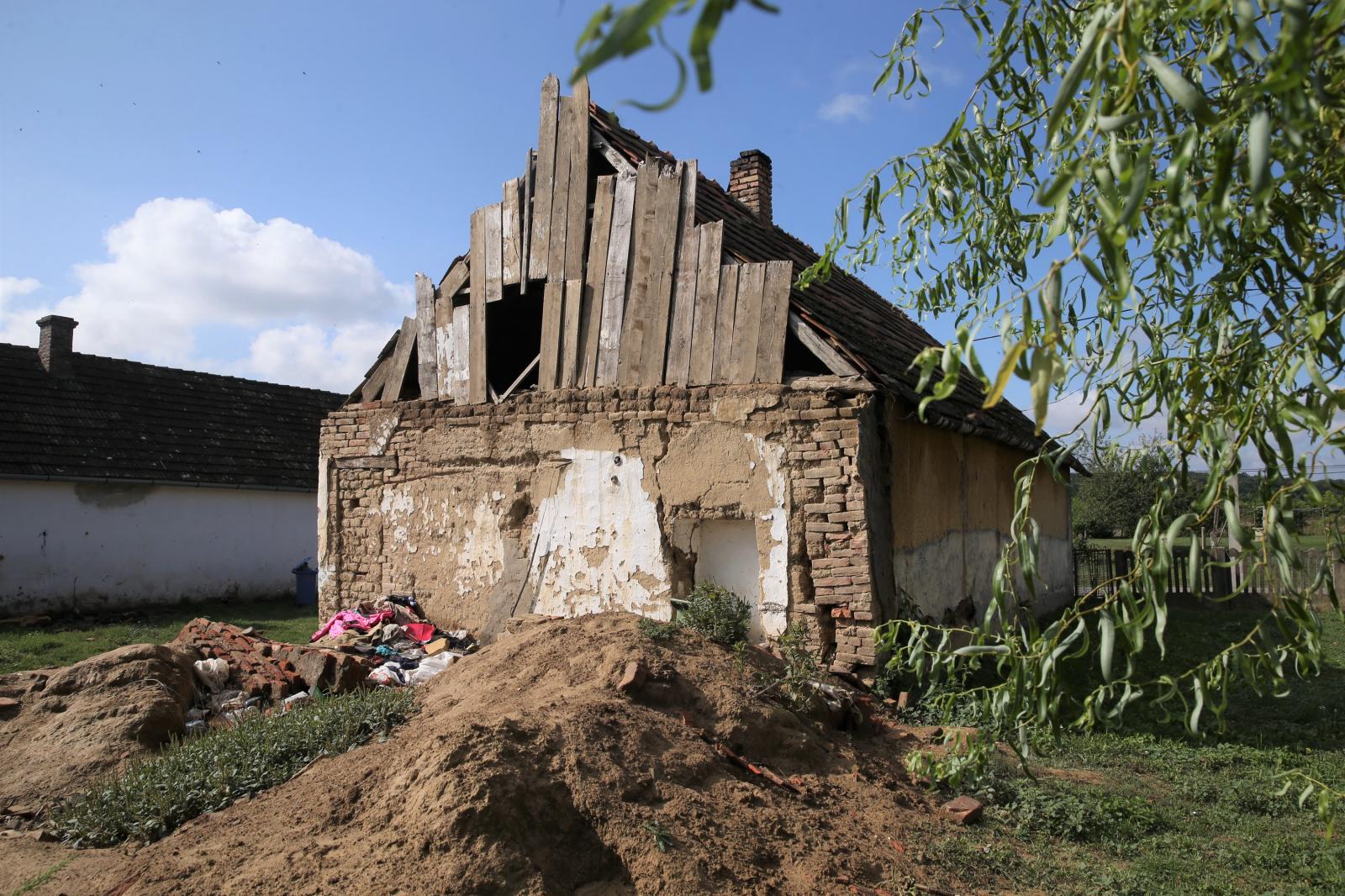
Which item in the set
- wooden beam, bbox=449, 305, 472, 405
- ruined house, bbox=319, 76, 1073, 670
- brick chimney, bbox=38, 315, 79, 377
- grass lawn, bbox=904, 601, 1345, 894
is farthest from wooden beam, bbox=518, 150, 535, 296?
brick chimney, bbox=38, 315, 79, 377

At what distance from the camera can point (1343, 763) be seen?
6.56 m

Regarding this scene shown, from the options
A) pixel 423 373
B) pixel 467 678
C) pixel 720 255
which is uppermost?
pixel 720 255

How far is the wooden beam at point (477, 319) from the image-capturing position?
1015 cm

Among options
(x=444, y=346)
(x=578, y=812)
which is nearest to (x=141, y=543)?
(x=444, y=346)

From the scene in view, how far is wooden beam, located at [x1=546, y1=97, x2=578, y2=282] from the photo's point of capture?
9.84 metres

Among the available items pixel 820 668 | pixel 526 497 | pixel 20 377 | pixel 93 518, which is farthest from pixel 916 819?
pixel 20 377

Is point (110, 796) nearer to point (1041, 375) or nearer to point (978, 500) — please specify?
point (1041, 375)

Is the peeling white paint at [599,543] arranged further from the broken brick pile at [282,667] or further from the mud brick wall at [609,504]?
the broken brick pile at [282,667]

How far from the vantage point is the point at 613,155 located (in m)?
9.75

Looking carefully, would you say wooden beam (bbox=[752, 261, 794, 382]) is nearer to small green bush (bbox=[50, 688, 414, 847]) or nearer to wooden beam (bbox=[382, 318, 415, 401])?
small green bush (bbox=[50, 688, 414, 847])

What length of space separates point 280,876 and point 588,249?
7.04m

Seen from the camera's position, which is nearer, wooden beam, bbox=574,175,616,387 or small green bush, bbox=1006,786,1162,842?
small green bush, bbox=1006,786,1162,842

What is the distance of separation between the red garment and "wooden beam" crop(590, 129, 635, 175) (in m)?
5.31

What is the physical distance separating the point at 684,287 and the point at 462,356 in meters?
2.91
